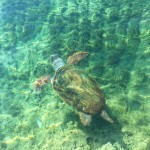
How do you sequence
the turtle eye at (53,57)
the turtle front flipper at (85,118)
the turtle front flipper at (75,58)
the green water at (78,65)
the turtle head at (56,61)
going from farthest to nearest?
the turtle eye at (53,57) < the turtle front flipper at (75,58) < the turtle head at (56,61) < the green water at (78,65) < the turtle front flipper at (85,118)

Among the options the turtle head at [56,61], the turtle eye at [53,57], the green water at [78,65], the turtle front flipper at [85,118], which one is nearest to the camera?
the turtle front flipper at [85,118]

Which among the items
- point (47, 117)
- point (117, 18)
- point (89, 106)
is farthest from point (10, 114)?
point (117, 18)

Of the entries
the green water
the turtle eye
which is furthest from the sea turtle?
the turtle eye

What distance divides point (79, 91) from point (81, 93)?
0.21 feet

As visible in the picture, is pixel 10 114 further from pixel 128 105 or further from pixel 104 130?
pixel 128 105

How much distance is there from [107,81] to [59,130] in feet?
5.65

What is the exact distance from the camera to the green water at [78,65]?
16.3 ft

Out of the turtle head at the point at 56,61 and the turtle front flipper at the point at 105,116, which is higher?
the turtle head at the point at 56,61

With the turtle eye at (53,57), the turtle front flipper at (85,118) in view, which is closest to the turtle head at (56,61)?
the turtle eye at (53,57)

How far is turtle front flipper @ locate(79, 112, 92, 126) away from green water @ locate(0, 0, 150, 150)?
0.24 m

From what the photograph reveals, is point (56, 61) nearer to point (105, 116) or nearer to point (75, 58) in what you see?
point (75, 58)

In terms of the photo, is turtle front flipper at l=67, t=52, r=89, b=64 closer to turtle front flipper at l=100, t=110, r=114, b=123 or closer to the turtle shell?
the turtle shell

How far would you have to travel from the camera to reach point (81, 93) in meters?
4.85

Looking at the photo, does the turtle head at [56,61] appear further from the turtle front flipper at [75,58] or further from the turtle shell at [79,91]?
the turtle shell at [79,91]
